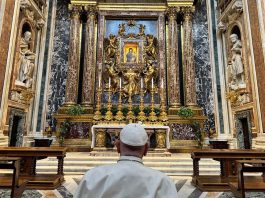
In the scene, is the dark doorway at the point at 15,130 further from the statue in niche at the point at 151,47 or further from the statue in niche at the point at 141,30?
the statue in niche at the point at 141,30

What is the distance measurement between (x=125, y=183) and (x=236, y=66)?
340 inches

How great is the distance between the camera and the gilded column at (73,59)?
1007 centimetres

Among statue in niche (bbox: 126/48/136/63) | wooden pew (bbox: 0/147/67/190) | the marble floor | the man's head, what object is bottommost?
the marble floor

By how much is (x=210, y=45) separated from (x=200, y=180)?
25.8 feet

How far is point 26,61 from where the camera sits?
30.0 feet

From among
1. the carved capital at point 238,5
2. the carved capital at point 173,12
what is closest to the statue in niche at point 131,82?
the carved capital at point 173,12

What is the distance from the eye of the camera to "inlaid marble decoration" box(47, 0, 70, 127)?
10.4m

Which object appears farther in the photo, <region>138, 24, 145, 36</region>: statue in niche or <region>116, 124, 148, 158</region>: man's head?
<region>138, 24, 145, 36</region>: statue in niche

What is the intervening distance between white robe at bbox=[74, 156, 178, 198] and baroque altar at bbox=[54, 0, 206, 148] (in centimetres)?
824

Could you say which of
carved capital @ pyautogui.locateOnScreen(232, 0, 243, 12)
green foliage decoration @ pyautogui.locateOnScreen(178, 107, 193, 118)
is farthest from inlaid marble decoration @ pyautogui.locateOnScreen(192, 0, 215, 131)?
carved capital @ pyautogui.locateOnScreen(232, 0, 243, 12)

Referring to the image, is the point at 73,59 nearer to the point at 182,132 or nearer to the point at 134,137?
the point at 182,132

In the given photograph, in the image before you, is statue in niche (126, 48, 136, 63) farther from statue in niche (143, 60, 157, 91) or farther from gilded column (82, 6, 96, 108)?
gilded column (82, 6, 96, 108)

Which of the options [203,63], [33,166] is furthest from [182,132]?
[33,166]

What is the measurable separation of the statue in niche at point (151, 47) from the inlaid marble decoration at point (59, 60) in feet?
12.0
